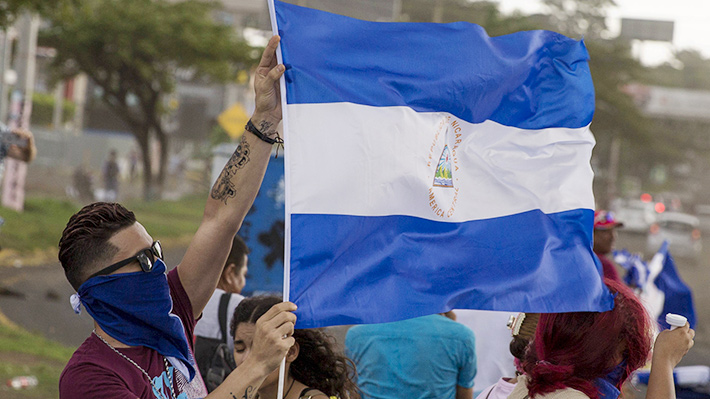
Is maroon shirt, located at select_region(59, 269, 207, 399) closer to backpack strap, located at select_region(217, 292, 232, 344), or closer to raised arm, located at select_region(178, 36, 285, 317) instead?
raised arm, located at select_region(178, 36, 285, 317)

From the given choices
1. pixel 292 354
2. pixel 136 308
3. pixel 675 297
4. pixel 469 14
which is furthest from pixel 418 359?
pixel 469 14

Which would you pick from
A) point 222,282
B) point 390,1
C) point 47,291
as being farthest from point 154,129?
point 222,282

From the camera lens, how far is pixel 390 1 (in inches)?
730

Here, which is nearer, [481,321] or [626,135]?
[481,321]

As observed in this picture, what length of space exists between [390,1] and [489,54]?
1606cm

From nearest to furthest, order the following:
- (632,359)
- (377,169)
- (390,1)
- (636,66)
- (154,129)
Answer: (632,359) < (377,169) < (390,1) < (154,129) < (636,66)

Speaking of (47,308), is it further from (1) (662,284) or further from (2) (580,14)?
(2) (580,14)

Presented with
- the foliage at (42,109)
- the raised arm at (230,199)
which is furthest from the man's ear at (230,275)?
the foliage at (42,109)

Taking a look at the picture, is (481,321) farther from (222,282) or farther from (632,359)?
(632,359)

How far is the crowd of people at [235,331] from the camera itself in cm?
224

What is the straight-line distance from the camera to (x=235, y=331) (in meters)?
3.40

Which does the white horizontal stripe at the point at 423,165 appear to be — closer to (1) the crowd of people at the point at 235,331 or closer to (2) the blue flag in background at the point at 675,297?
(1) the crowd of people at the point at 235,331

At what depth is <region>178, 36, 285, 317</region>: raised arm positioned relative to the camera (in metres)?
2.61

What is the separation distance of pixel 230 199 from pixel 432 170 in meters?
0.78
